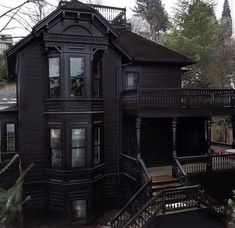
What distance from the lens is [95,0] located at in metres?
37.3

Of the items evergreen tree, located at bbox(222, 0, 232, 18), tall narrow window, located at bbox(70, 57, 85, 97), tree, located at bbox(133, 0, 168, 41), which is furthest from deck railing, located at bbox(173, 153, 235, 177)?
evergreen tree, located at bbox(222, 0, 232, 18)

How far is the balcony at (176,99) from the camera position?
16.5 metres

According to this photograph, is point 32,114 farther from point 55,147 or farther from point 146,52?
point 146,52

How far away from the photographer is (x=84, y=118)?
1647 centimetres

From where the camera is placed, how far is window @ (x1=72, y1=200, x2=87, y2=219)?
16391 millimetres

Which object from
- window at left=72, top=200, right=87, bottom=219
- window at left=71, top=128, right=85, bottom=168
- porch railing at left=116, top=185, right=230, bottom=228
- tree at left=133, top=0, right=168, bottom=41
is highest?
tree at left=133, top=0, right=168, bottom=41

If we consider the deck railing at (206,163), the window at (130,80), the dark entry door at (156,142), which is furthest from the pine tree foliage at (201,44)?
the deck railing at (206,163)

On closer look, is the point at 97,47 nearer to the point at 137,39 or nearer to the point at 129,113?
the point at 129,113

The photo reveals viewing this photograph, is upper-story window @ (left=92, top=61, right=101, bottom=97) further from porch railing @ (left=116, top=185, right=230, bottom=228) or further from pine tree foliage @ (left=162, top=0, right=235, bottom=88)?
pine tree foliage @ (left=162, top=0, right=235, bottom=88)

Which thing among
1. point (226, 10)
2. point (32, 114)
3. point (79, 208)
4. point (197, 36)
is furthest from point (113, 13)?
point (226, 10)

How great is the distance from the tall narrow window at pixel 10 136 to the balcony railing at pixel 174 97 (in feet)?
20.3

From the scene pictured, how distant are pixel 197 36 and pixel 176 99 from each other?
54.9 feet

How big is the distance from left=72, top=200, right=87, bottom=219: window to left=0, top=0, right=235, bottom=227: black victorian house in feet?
0.16

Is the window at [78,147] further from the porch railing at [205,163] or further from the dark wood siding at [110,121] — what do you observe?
the porch railing at [205,163]
